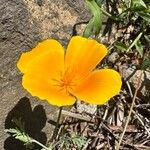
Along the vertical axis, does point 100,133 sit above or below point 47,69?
below

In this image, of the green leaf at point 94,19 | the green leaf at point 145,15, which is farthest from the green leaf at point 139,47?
the green leaf at point 94,19

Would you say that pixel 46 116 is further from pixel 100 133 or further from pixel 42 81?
pixel 42 81

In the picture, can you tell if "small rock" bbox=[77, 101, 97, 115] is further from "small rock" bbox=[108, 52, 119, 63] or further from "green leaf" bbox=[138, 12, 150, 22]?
"green leaf" bbox=[138, 12, 150, 22]

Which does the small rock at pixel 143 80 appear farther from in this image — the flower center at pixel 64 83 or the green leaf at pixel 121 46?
the flower center at pixel 64 83

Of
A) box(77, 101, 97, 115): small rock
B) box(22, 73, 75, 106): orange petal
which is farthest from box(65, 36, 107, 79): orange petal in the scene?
box(77, 101, 97, 115): small rock

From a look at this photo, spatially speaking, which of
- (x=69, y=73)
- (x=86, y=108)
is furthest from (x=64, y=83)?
(x=86, y=108)

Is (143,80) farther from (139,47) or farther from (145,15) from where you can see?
(145,15)

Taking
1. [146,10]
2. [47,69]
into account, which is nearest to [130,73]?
[146,10]
